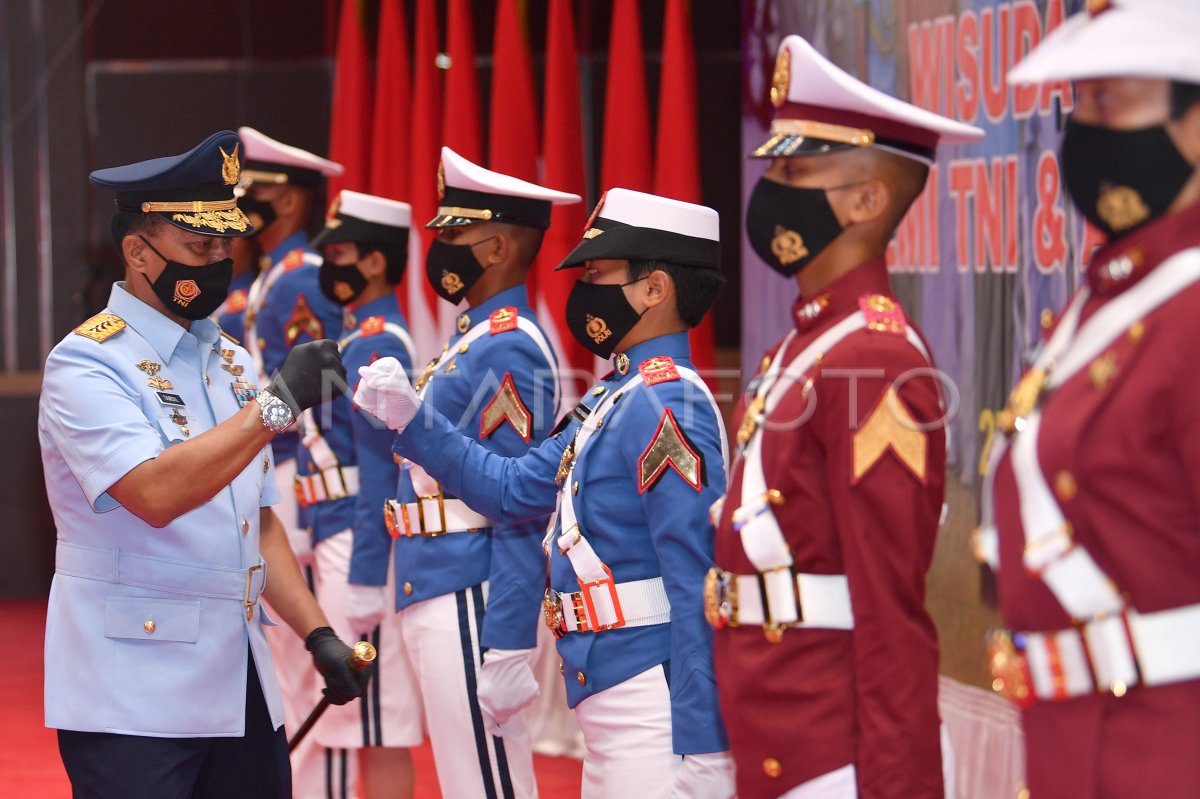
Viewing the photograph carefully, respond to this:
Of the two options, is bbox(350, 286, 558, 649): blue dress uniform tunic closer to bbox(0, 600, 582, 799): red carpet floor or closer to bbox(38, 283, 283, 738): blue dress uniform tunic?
bbox(38, 283, 283, 738): blue dress uniform tunic

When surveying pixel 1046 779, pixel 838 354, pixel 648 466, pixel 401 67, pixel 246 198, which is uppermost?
pixel 401 67

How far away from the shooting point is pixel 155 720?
2346 millimetres

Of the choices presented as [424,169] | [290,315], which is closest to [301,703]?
[290,315]

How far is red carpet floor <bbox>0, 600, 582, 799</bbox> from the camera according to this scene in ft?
15.2

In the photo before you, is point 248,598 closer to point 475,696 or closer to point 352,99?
point 475,696

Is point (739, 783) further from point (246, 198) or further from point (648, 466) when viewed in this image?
point (246, 198)

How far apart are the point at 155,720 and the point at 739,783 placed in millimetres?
958

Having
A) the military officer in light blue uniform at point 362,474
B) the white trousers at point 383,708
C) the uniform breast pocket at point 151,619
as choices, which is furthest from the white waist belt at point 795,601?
the white trousers at point 383,708

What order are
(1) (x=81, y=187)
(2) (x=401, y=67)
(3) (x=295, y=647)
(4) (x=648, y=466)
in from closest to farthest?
(4) (x=648, y=466) < (3) (x=295, y=647) < (2) (x=401, y=67) < (1) (x=81, y=187)

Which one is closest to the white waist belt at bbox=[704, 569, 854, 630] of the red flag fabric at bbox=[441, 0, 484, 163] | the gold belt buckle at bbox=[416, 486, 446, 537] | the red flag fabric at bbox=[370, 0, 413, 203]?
the gold belt buckle at bbox=[416, 486, 446, 537]

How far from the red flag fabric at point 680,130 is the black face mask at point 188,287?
87.5 inches

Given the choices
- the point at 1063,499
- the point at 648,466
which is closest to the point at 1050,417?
the point at 1063,499

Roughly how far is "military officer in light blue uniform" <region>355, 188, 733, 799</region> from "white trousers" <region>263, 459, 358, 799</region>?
4.58 ft

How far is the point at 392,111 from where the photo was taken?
543 cm
